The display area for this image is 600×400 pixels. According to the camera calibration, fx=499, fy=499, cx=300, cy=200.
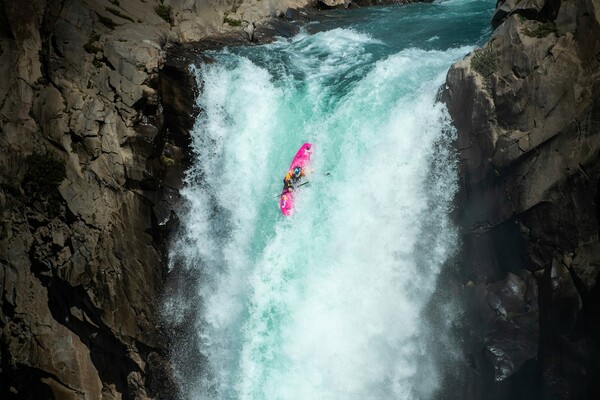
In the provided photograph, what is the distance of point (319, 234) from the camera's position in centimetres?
1828

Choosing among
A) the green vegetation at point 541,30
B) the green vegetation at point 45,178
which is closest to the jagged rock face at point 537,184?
the green vegetation at point 541,30

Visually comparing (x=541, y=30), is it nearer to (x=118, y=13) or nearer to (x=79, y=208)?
(x=118, y=13)

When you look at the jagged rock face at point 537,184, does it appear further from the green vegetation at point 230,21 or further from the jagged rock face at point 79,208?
the green vegetation at point 230,21

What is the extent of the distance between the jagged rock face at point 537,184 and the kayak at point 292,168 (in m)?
5.54

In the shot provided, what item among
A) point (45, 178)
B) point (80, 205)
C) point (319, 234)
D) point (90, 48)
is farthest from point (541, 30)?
point (45, 178)

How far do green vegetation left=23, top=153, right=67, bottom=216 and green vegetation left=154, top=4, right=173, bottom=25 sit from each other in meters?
9.05

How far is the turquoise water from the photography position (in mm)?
16891

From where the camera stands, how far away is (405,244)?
17.8 metres

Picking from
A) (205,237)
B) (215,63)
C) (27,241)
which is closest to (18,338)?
(27,241)

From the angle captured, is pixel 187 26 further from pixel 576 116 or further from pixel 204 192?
pixel 576 116

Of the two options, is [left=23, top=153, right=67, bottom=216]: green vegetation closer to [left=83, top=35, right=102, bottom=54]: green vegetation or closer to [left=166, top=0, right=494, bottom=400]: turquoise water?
[left=83, top=35, right=102, bottom=54]: green vegetation

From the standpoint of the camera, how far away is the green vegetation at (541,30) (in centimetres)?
1541

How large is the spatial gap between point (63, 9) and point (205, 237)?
1029cm

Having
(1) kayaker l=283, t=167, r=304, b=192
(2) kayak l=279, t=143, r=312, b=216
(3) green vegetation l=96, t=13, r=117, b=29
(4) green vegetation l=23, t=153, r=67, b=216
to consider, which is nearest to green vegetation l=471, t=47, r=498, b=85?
(2) kayak l=279, t=143, r=312, b=216
